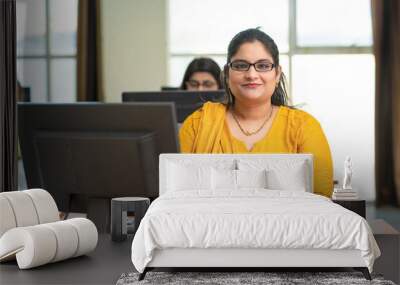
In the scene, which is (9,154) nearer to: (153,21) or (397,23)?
(153,21)

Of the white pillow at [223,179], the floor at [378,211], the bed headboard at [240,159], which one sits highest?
the bed headboard at [240,159]

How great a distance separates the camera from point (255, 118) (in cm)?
520

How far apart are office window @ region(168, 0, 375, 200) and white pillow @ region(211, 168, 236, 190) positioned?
4.11 meters

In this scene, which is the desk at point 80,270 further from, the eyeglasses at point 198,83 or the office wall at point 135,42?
the office wall at point 135,42

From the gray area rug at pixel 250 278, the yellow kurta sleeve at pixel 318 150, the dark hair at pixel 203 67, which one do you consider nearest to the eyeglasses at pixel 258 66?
the yellow kurta sleeve at pixel 318 150

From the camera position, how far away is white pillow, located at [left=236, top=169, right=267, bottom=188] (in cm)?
495

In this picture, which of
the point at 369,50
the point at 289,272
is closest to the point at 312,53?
the point at 369,50

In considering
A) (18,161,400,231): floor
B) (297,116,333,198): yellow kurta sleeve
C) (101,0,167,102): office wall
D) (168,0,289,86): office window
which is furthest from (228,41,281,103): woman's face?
(101,0,167,102): office wall

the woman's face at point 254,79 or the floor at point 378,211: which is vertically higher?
the woman's face at point 254,79

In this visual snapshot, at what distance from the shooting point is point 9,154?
5617mm

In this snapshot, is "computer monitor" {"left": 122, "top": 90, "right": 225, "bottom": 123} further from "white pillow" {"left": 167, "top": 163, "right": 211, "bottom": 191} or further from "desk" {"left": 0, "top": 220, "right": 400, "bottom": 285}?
"desk" {"left": 0, "top": 220, "right": 400, "bottom": 285}

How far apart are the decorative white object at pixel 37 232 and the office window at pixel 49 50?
4616 mm

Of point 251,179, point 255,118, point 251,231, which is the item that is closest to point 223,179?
point 251,179

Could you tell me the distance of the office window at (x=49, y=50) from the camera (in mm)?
8938
